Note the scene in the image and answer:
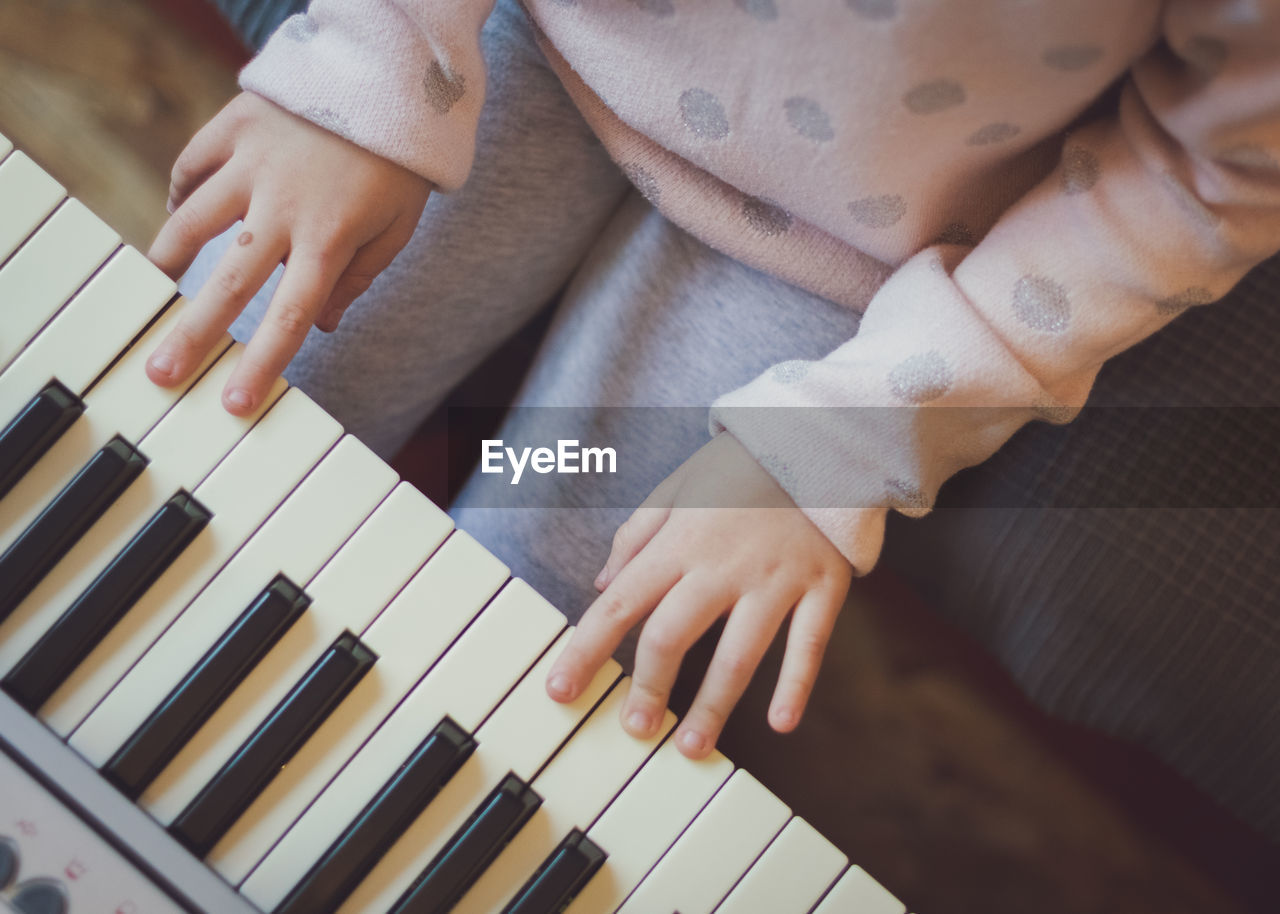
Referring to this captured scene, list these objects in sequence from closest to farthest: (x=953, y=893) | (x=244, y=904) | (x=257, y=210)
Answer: (x=244, y=904), (x=257, y=210), (x=953, y=893)

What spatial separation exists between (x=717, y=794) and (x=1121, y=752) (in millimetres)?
714

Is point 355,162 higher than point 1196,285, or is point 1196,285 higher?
point 1196,285

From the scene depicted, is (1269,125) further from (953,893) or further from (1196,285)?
(953,893)

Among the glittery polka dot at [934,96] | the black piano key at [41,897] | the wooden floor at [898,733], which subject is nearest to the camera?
the black piano key at [41,897]

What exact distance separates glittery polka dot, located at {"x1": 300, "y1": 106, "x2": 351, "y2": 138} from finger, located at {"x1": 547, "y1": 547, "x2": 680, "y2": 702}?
0.97 ft

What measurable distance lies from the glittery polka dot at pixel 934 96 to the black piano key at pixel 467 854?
16.3 inches

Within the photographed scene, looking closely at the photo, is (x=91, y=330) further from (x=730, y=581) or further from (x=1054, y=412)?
(x=1054, y=412)

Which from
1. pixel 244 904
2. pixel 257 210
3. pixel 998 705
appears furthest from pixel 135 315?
pixel 998 705

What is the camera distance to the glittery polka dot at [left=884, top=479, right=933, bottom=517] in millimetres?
491

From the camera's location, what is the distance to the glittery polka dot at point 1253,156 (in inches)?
15.9

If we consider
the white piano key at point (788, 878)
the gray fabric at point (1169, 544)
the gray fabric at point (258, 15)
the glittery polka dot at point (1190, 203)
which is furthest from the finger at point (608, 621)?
→ the gray fabric at point (258, 15)

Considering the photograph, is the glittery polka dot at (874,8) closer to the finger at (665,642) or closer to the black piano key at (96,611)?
the finger at (665,642)

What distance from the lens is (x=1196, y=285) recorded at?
0.45 metres

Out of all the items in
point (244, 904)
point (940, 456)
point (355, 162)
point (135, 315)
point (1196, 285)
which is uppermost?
point (1196, 285)
